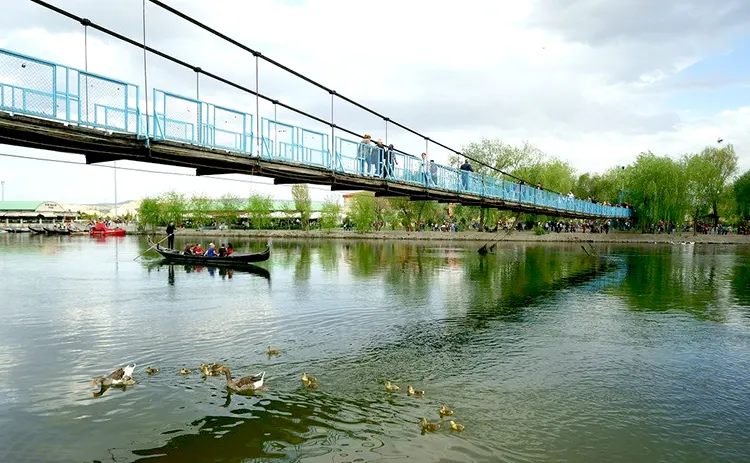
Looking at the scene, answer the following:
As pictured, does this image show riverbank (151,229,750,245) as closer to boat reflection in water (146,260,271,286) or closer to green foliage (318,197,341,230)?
green foliage (318,197,341,230)

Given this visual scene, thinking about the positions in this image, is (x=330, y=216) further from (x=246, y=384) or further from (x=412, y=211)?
(x=246, y=384)

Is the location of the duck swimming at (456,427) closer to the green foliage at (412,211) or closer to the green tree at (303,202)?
the green foliage at (412,211)

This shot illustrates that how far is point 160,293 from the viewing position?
23.3 meters

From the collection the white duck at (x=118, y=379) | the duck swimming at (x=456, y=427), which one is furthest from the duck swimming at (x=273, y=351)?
the duck swimming at (x=456, y=427)

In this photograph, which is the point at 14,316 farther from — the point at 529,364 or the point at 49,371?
the point at 529,364

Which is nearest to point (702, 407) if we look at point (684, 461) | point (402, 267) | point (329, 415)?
point (684, 461)

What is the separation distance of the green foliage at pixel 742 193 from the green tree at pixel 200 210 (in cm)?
8959

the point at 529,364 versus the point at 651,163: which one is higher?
the point at 651,163

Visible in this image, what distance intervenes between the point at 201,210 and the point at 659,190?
8123 centimetres

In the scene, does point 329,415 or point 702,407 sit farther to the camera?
point 702,407

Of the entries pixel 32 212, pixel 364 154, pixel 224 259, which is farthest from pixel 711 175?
pixel 32 212

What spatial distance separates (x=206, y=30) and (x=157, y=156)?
2817 millimetres

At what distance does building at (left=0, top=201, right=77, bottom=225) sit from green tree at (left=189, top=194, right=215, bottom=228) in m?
51.4

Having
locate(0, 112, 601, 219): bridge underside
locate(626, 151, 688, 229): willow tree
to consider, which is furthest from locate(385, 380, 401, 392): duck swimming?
locate(626, 151, 688, 229): willow tree
